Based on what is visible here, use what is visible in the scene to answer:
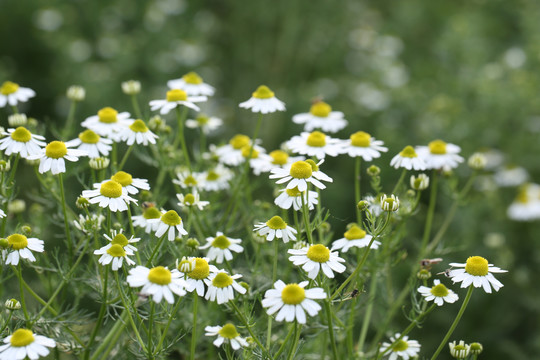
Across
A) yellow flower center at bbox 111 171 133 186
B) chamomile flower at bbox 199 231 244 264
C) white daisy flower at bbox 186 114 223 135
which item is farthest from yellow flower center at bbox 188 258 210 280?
white daisy flower at bbox 186 114 223 135

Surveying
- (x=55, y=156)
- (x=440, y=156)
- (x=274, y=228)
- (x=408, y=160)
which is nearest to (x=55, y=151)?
(x=55, y=156)

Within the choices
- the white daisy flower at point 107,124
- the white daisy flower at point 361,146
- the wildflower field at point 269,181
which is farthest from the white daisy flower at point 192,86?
the white daisy flower at point 361,146

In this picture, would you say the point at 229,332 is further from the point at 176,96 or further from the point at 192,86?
the point at 192,86

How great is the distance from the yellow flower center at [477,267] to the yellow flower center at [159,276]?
0.93 meters

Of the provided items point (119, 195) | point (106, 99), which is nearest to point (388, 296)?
point (119, 195)

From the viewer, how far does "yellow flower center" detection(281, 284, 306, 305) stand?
5.55 ft

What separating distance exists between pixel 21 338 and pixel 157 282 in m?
0.41

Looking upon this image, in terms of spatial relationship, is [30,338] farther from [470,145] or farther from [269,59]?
[269,59]

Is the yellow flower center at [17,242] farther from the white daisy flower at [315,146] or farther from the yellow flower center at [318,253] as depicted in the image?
the white daisy flower at [315,146]

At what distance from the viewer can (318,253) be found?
6.09ft

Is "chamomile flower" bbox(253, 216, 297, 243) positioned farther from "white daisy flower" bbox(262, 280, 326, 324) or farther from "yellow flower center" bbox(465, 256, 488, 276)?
"yellow flower center" bbox(465, 256, 488, 276)

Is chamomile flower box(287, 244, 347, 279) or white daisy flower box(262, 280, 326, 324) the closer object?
white daisy flower box(262, 280, 326, 324)

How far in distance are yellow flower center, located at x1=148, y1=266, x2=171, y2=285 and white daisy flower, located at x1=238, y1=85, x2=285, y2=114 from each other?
3.51 feet

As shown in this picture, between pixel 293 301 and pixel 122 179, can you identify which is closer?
pixel 293 301
